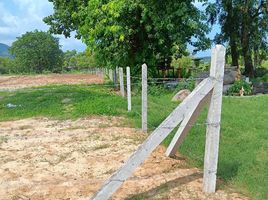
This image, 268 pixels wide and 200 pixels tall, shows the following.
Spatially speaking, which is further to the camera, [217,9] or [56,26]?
[56,26]

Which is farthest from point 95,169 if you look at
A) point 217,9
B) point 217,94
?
point 217,9

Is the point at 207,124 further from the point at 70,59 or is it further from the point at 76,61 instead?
the point at 70,59

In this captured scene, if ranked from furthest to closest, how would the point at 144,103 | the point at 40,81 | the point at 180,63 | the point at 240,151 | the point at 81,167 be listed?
the point at 40,81 < the point at 180,63 < the point at 144,103 < the point at 240,151 < the point at 81,167

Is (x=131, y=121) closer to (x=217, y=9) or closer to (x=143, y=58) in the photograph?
(x=143, y=58)

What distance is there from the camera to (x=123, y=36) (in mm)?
16625

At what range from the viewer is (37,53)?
7831cm

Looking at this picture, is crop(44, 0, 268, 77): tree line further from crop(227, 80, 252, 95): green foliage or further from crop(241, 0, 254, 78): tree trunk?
crop(227, 80, 252, 95): green foliage

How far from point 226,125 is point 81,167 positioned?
3.85m

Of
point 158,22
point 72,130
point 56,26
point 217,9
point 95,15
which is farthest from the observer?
point 56,26

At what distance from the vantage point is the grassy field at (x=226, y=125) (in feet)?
18.0

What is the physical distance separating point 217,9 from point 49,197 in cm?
1946

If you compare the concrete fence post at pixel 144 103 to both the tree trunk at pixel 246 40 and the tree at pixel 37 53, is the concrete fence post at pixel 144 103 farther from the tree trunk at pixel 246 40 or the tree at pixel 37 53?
the tree at pixel 37 53

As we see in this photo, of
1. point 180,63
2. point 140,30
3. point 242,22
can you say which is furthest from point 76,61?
point 140,30

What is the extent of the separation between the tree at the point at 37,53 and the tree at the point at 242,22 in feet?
189
